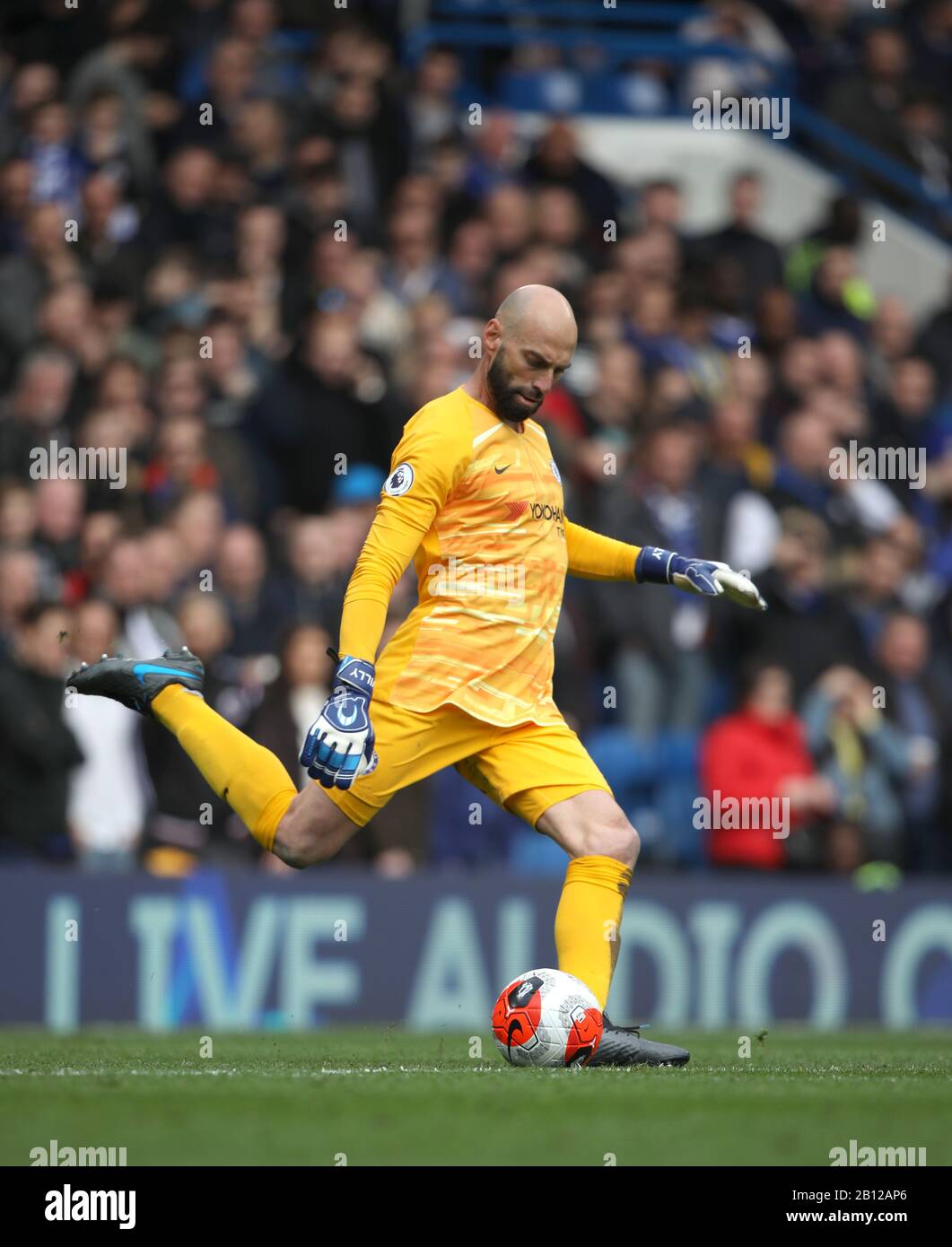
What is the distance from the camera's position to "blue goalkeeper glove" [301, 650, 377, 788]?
23.3 ft

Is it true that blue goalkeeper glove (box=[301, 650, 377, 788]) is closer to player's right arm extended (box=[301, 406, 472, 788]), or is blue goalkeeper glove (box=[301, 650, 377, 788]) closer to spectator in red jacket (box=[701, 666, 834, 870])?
player's right arm extended (box=[301, 406, 472, 788])

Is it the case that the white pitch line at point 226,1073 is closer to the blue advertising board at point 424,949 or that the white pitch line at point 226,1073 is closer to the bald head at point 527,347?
the bald head at point 527,347

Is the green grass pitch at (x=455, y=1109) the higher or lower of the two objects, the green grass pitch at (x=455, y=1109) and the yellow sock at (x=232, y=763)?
the lower

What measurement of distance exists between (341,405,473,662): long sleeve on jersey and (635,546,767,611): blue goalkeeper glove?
1042mm

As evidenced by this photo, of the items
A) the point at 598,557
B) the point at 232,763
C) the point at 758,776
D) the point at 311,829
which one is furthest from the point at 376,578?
the point at 758,776

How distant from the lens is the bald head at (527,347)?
25.2ft

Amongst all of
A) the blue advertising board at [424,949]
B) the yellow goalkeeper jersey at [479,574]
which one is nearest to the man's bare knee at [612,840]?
the yellow goalkeeper jersey at [479,574]

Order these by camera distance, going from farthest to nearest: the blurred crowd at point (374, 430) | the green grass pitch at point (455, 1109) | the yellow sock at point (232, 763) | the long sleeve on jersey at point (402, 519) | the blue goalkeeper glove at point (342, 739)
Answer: the blurred crowd at point (374, 430)
the yellow sock at point (232, 763)
the long sleeve on jersey at point (402, 519)
the blue goalkeeper glove at point (342, 739)
the green grass pitch at point (455, 1109)

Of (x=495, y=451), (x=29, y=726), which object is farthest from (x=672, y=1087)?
(x=29, y=726)

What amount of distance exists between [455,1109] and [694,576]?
2.56 meters

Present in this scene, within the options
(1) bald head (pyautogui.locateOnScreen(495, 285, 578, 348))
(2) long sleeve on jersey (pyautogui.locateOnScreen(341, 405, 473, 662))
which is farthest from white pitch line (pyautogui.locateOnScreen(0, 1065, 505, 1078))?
(1) bald head (pyautogui.locateOnScreen(495, 285, 578, 348))

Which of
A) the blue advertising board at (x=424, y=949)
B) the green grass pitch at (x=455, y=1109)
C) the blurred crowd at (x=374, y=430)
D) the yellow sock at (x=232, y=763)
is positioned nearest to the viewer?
the green grass pitch at (x=455, y=1109)

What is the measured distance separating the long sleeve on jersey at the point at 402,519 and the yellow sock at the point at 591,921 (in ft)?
3.43
